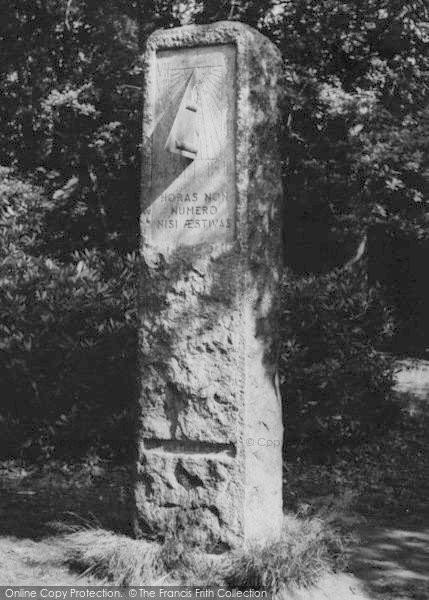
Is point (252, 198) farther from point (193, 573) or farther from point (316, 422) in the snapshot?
point (316, 422)

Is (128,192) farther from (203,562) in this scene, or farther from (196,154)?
(203,562)

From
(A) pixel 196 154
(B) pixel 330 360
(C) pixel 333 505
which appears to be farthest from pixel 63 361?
(A) pixel 196 154

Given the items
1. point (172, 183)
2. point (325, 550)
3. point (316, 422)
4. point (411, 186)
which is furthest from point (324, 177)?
point (325, 550)

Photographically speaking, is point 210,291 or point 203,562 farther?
point 210,291

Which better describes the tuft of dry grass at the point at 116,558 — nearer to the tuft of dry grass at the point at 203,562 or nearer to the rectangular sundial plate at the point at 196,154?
the tuft of dry grass at the point at 203,562

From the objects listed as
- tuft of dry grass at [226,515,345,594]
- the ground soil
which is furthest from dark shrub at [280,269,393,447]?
tuft of dry grass at [226,515,345,594]

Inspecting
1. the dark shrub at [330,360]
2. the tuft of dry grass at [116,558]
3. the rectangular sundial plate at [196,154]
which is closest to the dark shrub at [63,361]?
the dark shrub at [330,360]

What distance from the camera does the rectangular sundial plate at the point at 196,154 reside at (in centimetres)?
470

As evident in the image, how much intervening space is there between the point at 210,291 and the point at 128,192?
227 inches

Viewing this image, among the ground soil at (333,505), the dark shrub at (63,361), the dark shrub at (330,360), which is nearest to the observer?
the ground soil at (333,505)

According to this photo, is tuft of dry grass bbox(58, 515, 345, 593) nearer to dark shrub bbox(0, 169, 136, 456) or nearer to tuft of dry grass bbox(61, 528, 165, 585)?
tuft of dry grass bbox(61, 528, 165, 585)

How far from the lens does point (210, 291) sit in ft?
15.4

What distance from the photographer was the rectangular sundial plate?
185 inches

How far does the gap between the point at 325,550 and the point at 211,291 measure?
1.60 metres
